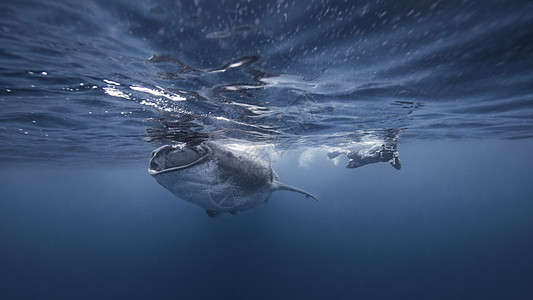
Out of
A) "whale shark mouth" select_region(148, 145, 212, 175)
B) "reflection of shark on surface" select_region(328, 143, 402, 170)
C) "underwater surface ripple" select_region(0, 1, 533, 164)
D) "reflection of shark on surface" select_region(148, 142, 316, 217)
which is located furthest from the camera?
"reflection of shark on surface" select_region(328, 143, 402, 170)

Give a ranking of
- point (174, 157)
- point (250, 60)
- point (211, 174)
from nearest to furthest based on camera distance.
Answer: point (211, 174) → point (250, 60) → point (174, 157)

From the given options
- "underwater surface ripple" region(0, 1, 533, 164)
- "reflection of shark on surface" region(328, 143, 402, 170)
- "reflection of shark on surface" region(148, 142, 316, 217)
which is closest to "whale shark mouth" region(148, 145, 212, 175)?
"reflection of shark on surface" region(148, 142, 316, 217)

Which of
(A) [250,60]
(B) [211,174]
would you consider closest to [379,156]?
(A) [250,60]

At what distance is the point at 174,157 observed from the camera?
5848 millimetres

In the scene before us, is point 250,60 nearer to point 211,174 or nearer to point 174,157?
point 211,174

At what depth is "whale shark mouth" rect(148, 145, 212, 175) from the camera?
4.42m

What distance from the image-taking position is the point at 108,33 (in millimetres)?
4348

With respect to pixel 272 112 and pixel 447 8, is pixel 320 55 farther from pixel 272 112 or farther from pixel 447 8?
pixel 272 112

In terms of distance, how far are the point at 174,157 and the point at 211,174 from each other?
5.05 ft

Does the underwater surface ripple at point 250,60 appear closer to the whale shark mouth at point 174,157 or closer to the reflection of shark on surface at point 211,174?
the whale shark mouth at point 174,157

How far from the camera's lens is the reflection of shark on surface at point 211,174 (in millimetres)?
4559

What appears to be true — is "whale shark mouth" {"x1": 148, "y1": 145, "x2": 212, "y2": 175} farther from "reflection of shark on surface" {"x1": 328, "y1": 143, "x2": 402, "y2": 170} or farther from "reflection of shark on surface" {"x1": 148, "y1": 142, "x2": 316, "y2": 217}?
"reflection of shark on surface" {"x1": 328, "y1": 143, "x2": 402, "y2": 170}

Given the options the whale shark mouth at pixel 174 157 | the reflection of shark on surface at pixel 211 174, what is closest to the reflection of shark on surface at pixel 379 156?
the reflection of shark on surface at pixel 211 174

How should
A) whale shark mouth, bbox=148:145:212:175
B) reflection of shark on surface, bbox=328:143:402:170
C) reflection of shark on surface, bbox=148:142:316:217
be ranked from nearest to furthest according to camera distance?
1. whale shark mouth, bbox=148:145:212:175
2. reflection of shark on surface, bbox=148:142:316:217
3. reflection of shark on surface, bbox=328:143:402:170
